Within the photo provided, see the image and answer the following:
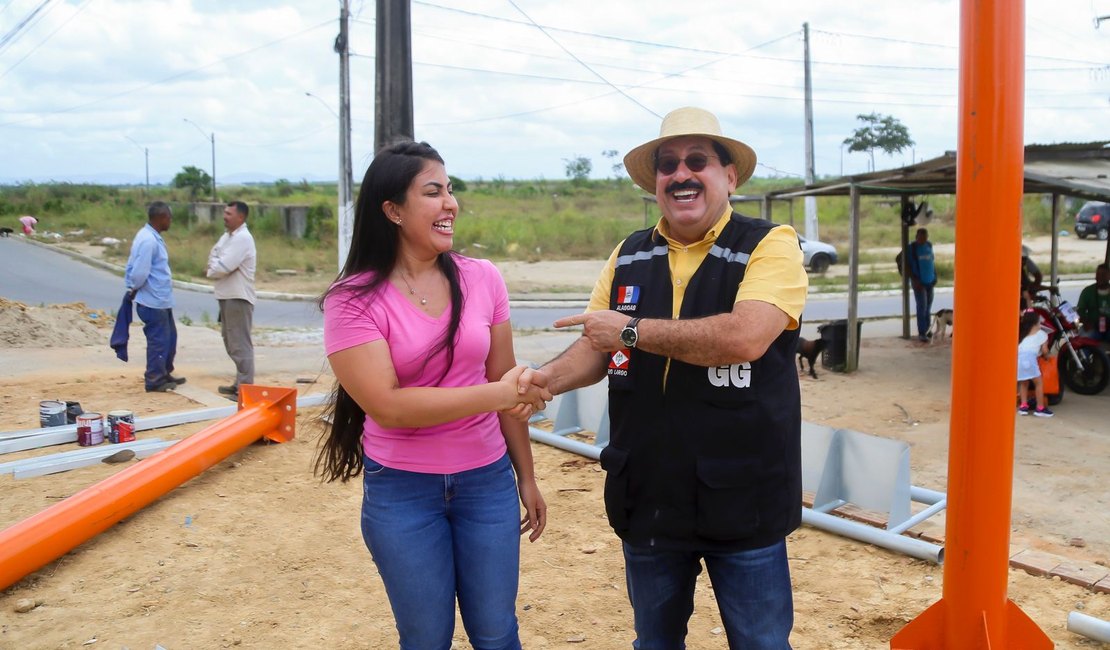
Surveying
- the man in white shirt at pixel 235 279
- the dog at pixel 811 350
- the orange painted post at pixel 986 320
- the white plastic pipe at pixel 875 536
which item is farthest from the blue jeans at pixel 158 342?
the orange painted post at pixel 986 320

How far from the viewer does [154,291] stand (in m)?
8.78

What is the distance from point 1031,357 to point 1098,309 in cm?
221

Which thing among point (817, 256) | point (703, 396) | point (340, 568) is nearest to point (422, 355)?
point (703, 396)

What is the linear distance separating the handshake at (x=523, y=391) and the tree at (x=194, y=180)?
61294mm

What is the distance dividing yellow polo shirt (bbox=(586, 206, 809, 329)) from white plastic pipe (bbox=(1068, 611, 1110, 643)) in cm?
216

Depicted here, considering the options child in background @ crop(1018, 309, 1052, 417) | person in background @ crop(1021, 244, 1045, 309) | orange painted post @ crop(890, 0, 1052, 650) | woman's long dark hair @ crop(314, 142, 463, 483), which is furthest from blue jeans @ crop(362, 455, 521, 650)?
person in background @ crop(1021, 244, 1045, 309)

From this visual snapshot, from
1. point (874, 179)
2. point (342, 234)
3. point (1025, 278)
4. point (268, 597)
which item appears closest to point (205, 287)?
point (342, 234)

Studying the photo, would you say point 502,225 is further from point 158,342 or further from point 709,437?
point 709,437

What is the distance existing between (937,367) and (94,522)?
1010 centimetres

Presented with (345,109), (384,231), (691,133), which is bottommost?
(384,231)

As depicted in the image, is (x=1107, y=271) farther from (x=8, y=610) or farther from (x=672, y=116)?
(x=8, y=610)

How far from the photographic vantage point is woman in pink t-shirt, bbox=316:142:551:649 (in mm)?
2500

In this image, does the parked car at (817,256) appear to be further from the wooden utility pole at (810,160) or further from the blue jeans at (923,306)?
the blue jeans at (923,306)

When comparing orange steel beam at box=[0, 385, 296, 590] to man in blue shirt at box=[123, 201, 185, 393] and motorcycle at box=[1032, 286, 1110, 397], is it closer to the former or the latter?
man in blue shirt at box=[123, 201, 185, 393]
